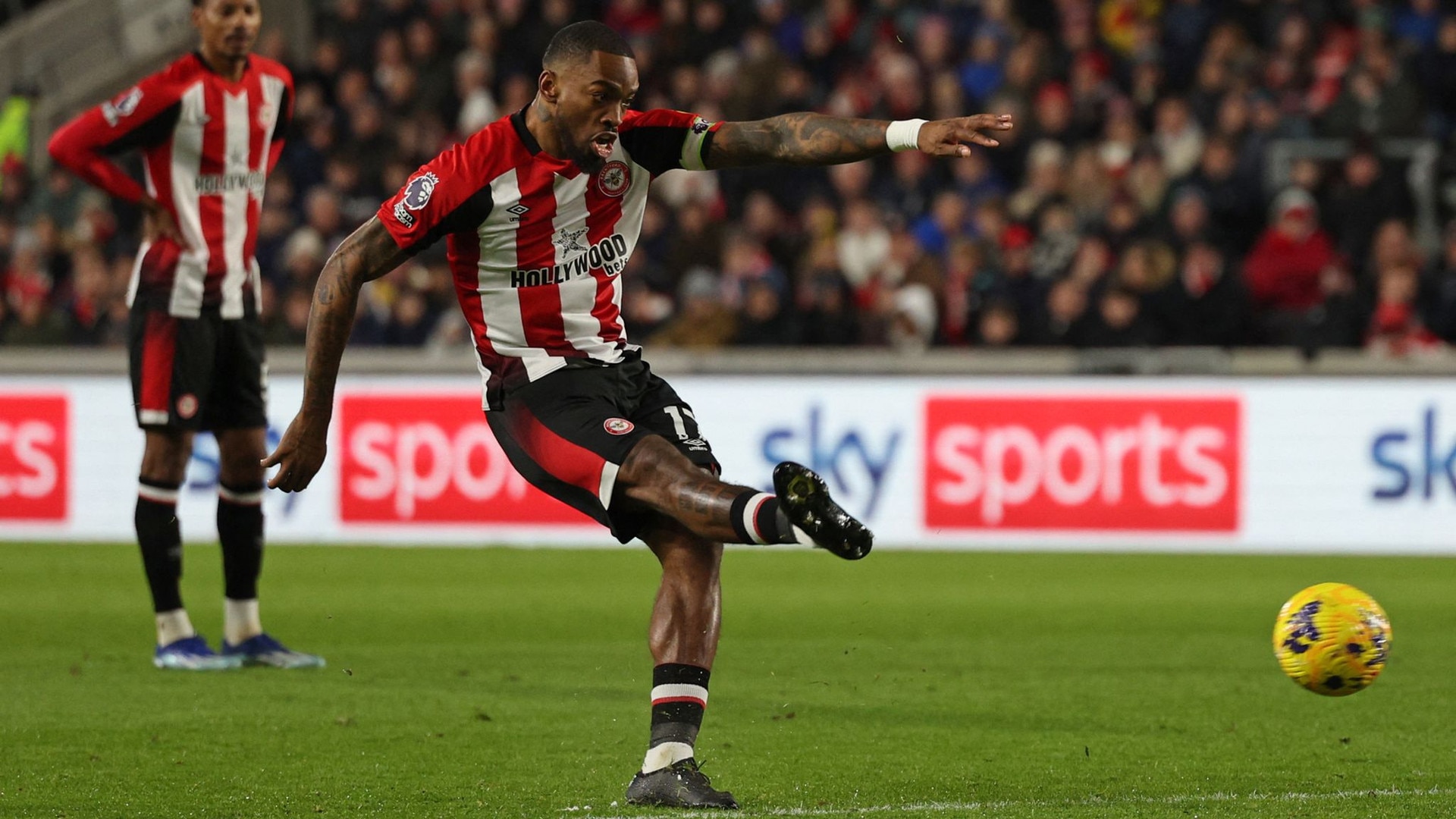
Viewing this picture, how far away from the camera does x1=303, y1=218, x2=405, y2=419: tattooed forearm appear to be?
5.34 meters

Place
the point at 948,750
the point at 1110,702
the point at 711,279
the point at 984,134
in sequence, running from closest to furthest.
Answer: the point at 984,134
the point at 948,750
the point at 1110,702
the point at 711,279

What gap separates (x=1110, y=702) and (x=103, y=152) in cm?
437

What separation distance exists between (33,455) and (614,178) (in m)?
9.42

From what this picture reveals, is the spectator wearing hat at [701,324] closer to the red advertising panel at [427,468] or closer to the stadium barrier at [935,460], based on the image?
the stadium barrier at [935,460]

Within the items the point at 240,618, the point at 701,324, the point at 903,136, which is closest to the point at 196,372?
the point at 240,618

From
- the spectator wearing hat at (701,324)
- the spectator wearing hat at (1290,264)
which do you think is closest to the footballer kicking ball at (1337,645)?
the spectator wearing hat at (1290,264)

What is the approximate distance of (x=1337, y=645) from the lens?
6.02 metres

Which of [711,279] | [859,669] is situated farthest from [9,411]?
[859,669]

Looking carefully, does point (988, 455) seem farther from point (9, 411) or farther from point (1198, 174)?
point (9, 411)

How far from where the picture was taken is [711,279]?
1522 centimetres

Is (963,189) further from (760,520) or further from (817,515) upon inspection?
(817,515)

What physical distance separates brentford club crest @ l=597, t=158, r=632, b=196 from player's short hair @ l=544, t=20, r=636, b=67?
1.01 ft

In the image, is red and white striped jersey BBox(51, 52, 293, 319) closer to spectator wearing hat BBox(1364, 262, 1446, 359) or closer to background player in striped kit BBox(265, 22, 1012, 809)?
background player in striped kit BBox(265, 22, 1012, 809)

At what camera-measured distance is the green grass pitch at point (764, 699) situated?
5.47 metres
